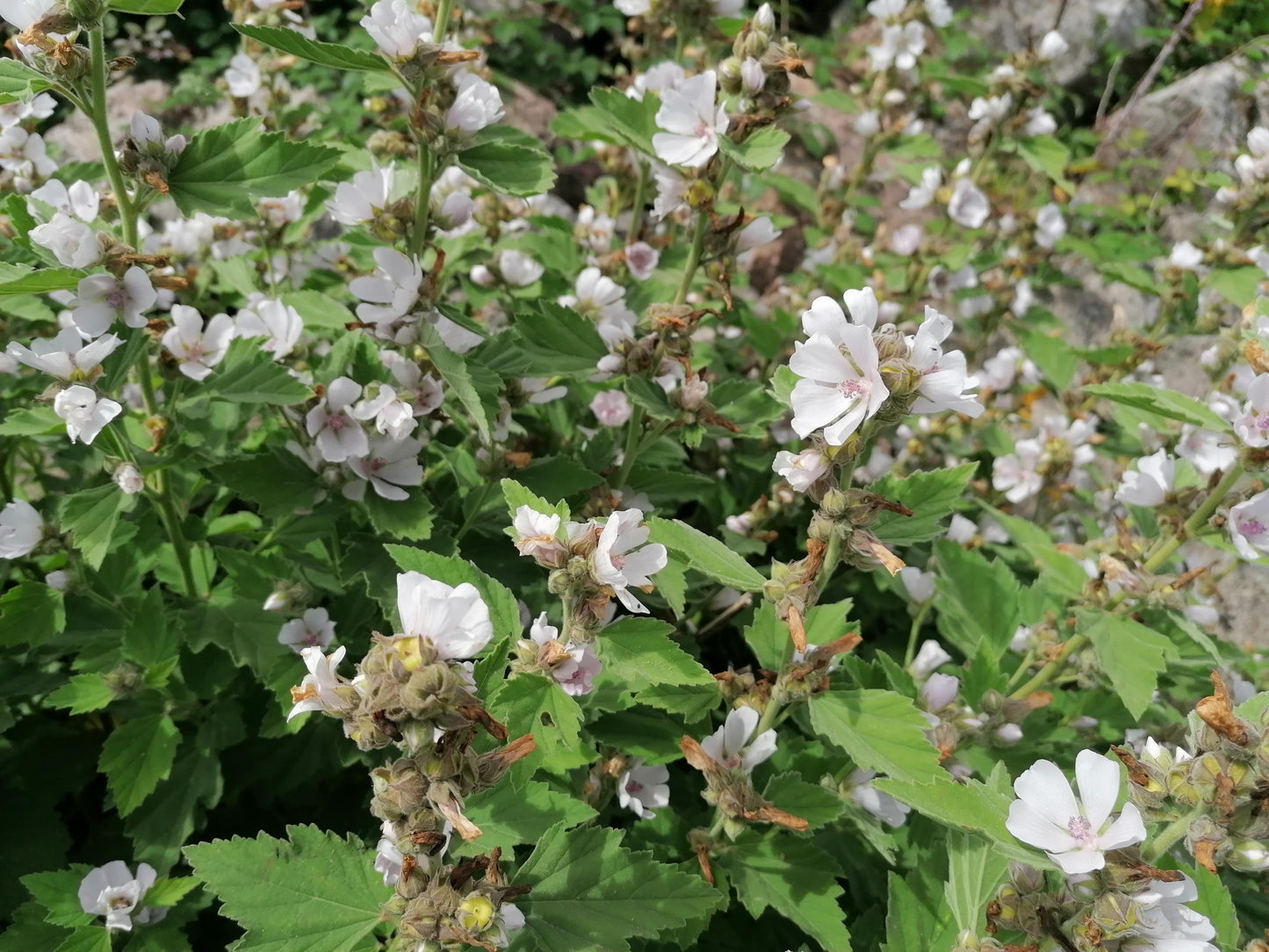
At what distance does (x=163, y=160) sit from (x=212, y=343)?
58cm

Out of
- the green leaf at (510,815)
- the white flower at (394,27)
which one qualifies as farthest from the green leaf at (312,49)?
the green leaf at (510,815)

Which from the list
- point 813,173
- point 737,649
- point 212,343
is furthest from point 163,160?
point 813,173

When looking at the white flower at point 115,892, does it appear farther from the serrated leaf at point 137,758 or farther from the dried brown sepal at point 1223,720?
the dried brown sepal at point 1223,720

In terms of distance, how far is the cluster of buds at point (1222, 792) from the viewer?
150 cm

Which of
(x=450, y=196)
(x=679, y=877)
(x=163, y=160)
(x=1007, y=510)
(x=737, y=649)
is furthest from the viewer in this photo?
(x=1007, y=510)

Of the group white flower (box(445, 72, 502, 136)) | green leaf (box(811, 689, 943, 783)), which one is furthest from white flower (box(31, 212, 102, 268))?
green leaf (box(811, 689, 943, 783))

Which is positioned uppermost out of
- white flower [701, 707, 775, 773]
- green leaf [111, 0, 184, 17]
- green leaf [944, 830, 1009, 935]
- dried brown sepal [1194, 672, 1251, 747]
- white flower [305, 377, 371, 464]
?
green leaf [111, 0, 184, 17]

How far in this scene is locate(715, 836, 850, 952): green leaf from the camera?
2016 mm

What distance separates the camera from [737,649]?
11.8 ft

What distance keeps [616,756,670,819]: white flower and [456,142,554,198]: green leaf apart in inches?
58.2

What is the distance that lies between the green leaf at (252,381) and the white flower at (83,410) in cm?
27

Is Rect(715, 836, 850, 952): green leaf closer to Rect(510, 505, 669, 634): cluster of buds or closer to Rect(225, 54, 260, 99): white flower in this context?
Rect(510, 505, 669, 634): cluster of buds

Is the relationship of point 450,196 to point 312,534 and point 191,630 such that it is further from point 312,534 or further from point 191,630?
point 191,630

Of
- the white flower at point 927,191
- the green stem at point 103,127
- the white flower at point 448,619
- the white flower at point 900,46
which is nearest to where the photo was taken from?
the white flower at point 448,619
